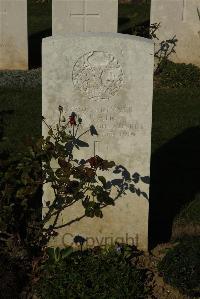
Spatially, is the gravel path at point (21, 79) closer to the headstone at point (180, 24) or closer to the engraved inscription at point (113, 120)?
the headstone at point (180, 24)

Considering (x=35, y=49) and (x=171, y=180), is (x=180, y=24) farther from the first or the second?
(x=171, y=180)

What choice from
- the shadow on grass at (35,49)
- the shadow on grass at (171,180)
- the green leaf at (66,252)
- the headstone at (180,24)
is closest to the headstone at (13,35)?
the shadow on grass at (35,49)

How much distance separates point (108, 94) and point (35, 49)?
8.84 m

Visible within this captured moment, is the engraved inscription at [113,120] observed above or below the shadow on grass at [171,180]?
above

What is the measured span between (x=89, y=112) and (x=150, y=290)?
1.50 m

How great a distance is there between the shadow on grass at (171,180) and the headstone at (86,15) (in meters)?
3.76

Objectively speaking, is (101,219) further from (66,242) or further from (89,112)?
(89,112)

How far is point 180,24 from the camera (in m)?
12.4

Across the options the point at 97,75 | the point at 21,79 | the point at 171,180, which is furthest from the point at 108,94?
the point at 21,79

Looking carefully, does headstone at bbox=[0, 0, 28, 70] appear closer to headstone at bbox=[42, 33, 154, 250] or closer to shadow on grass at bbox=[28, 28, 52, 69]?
shadow on grass at bbox=[28, 28, 52, 69]

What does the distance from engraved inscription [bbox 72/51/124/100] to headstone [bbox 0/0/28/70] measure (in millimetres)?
6979

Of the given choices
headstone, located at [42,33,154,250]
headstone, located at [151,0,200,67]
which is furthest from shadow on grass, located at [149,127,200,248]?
headstone, located at [151,0,200,67]

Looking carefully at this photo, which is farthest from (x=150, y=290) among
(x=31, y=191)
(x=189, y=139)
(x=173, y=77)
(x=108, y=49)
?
(x=173, y=77)

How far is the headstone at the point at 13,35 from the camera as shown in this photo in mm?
12250
